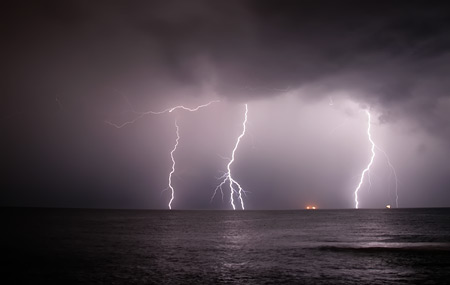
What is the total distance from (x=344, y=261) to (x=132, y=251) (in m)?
15.6

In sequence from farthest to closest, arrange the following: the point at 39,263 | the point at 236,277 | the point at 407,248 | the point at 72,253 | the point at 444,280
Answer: the point at 407,248 → the point at 72,253 → the point at 39,263 → the point at 236,277 → the point at 444,280

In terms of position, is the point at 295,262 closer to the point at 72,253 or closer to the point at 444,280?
the point at 444,280

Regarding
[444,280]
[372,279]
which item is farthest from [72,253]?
[444,280]

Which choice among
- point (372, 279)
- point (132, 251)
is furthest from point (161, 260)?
point (372, 279)

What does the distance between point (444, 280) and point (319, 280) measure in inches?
223

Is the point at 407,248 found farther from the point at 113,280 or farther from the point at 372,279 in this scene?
the point at 113,280

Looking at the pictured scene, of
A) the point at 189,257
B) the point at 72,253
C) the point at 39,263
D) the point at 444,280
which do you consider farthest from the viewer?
the point at 72,253

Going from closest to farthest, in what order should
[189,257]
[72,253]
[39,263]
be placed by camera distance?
[39,263]
[189,257]
[72,253]

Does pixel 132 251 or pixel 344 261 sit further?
pixel 132 251

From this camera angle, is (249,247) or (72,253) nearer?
(72,253)

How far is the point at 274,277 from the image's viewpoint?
1852 cm

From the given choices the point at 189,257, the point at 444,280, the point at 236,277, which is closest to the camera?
the point at 444,280

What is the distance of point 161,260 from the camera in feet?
80.3

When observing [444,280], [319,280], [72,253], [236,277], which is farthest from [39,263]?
[444,280]
